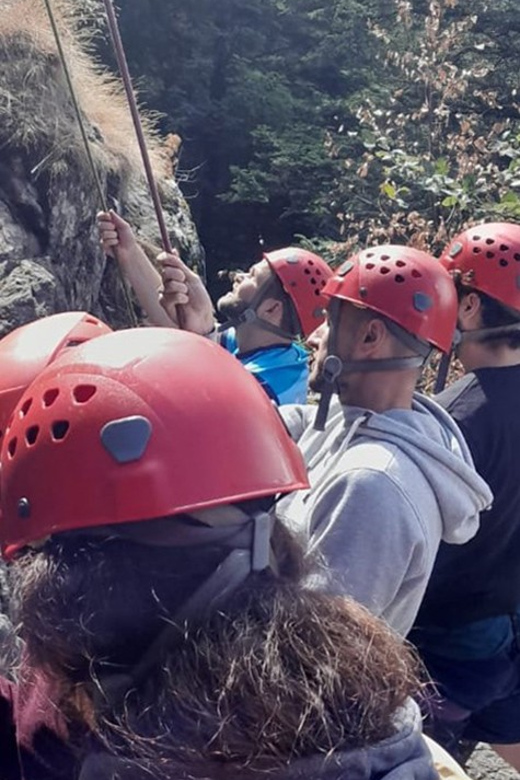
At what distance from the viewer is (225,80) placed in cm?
2102

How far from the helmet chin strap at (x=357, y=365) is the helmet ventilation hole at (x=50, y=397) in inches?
48.5

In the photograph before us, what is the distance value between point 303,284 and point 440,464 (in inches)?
75.5

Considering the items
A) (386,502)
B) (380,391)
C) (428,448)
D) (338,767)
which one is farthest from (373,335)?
(338,767)

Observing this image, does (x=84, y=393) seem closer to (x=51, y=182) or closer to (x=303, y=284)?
(x=303, y=284)

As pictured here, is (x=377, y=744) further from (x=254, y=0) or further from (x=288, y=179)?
(x=254, y=0)

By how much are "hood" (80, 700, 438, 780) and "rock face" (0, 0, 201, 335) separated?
514 centimetres

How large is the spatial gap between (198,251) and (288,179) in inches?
318

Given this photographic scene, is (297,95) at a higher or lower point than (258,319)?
lower

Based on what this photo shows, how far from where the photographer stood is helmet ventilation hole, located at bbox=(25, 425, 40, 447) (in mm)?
1555

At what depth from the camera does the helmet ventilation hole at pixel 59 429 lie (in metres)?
1.53

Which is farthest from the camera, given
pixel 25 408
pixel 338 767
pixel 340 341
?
pixel 340 341

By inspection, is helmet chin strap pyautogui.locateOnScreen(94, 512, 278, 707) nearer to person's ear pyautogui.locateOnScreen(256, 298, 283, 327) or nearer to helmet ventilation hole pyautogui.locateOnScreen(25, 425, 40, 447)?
helmet ventilation hole pyautogui.locateOnScreen(25, 425, 40, 447)

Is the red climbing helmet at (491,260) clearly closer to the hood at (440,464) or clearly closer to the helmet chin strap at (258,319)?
the helmet chin strap at (258,319)

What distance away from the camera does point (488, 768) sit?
185 inches
